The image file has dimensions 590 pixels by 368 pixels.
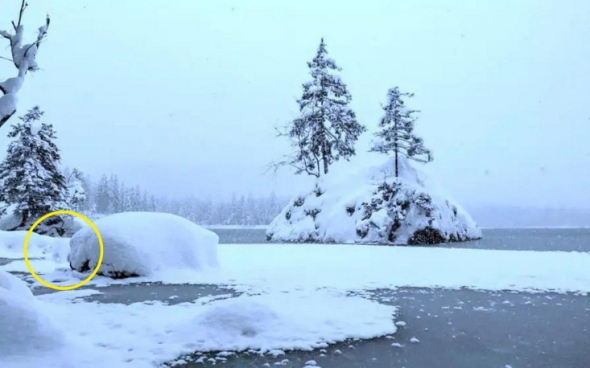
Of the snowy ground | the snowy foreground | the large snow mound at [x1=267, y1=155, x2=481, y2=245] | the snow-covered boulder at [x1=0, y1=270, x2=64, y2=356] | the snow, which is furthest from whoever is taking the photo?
the large snow mound at [x1=267, y1=155, x2=481, y2=245]

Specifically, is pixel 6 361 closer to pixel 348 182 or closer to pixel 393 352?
pixel 393 352

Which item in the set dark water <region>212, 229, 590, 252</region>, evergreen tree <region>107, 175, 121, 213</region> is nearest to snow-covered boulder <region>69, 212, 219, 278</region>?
dark water <region>212, 229, 590, 252</region>

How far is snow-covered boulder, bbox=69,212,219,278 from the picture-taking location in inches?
491

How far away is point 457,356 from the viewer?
540cm

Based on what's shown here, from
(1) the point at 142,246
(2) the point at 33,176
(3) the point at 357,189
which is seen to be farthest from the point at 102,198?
(1) the point at 142,246

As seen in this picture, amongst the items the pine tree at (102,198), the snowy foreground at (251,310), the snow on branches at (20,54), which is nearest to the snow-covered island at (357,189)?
the snowy foreground at (251,310)

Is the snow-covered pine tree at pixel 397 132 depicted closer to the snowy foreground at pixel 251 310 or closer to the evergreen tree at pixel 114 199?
the snowy foreground at pixel 251 310

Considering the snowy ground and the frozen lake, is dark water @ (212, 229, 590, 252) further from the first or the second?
the frozen lake

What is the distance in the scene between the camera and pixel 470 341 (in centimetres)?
609

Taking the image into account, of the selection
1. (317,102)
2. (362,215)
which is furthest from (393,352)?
(317,102)

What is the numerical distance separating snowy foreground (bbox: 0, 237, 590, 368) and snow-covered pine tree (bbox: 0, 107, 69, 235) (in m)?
21.1

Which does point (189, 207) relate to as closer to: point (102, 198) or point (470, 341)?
point (102, 198)

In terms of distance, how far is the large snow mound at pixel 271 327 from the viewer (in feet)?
19.5

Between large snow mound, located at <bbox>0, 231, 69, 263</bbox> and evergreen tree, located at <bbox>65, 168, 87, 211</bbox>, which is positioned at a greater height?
evergreen tree, located at <bbox>65, 168, 87, 211</bbox>
